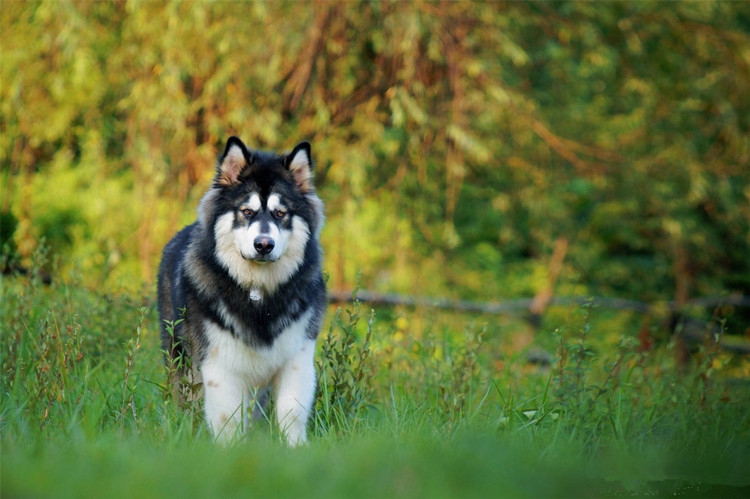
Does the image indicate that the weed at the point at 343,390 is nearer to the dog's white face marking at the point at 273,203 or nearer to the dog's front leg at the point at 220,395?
the dog's front leg at the point at 220,395

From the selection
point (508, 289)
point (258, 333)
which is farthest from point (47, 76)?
point (508, 289)

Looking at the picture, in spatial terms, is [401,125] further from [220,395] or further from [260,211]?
[220,395]

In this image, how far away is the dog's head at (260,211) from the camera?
Result: 4.21 metres

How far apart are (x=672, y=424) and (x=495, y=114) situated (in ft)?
15.6

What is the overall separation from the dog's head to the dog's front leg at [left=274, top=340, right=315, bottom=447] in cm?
44

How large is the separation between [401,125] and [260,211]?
4574mm

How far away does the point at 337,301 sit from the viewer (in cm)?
953

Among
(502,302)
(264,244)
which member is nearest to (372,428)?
(264,244)

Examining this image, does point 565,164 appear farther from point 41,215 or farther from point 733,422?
point 41,215

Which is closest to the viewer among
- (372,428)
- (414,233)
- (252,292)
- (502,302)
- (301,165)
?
(372,428)

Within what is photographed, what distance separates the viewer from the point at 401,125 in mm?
8625

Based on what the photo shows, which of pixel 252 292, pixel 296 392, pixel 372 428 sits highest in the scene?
pixel 252 292

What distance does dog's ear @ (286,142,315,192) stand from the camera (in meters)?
4.52

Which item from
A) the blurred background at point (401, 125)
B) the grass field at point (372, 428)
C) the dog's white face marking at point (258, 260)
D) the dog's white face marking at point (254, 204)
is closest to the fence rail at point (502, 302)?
the blurred background at point (401, 125)
